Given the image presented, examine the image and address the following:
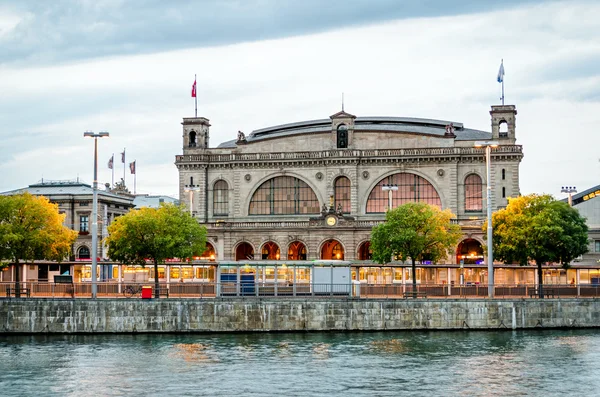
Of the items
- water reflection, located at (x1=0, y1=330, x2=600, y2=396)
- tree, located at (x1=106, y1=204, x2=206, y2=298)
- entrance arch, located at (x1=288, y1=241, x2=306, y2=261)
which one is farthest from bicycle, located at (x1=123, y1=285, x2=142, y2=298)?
entrance arch, located at (x1=288, y1=241, x2=306, y2=261)

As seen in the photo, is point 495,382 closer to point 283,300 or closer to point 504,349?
point 504,349

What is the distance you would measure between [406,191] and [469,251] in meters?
10.7

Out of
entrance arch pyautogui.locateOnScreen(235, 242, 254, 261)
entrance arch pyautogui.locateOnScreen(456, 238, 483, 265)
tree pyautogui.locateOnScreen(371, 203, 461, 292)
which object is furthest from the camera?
entrance arch pyautogui.locateOnScreen(235, 242, 254, 261)

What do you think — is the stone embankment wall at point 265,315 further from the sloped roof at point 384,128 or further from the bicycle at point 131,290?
the sloped roof at point 384,128

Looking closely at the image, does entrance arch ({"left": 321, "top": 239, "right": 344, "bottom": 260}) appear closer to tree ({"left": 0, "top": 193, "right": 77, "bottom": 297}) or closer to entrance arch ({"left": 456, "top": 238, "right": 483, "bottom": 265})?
entrance arch ({"left": 456, "top": 238, "right": 483, "bottom": 265})

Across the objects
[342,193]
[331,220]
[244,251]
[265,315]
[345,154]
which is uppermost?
[345,154]

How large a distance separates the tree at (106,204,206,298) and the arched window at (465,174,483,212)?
44185 millimetres

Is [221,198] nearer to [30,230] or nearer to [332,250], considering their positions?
[332,250]

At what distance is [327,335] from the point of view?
6353 centimetres

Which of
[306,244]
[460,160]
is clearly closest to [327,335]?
[306,244]

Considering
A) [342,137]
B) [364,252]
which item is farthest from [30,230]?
[342,137]

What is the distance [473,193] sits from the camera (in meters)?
112

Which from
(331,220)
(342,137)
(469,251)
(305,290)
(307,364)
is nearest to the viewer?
(307,364)

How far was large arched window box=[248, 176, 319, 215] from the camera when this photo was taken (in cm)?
11675
